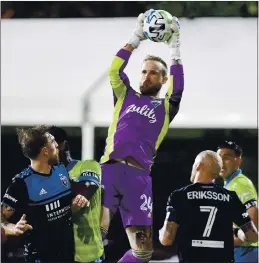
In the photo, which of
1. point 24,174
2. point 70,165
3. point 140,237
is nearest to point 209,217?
point 140,237

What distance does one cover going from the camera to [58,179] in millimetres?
4332

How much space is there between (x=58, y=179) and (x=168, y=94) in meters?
0.81

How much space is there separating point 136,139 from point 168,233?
59 centimetres

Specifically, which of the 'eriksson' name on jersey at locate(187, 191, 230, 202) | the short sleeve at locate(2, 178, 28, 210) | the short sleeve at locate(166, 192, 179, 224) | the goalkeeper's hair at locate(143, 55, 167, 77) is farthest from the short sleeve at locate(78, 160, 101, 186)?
the goalkeeper's hair at locate(143, 55, 167, 77)

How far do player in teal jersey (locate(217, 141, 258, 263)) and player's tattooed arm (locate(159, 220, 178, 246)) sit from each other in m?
0.41

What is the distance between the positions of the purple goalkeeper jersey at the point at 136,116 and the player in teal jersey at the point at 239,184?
44 cm

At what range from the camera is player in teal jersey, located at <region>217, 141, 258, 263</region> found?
4.46 meters

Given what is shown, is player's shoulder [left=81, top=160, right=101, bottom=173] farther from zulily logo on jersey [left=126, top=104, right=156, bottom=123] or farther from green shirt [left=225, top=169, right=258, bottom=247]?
green shirt [left=225, top=169, right=258, bottom=247]

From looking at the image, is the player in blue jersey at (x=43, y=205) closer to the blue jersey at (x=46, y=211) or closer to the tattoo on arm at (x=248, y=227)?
the blue jersey at (x=46, y=211)

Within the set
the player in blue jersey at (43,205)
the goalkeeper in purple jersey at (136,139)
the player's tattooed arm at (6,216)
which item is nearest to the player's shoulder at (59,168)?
the player in blue jersey at (43,205)

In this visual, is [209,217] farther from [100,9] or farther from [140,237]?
[100,9]

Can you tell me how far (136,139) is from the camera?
13.9ft

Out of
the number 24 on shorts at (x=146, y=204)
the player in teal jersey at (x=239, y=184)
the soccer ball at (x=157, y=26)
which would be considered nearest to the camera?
the soccer ball at (x=157, y=26)

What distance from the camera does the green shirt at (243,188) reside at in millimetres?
4461
